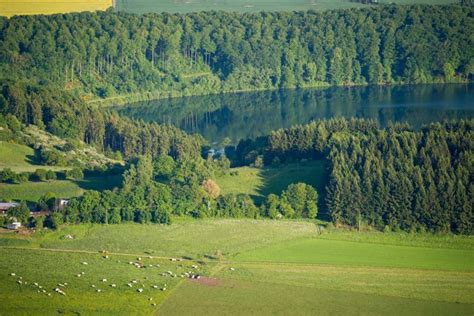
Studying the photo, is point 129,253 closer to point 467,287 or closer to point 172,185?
point 172,185

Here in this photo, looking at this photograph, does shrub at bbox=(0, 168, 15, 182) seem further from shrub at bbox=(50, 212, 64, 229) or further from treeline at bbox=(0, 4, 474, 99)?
treeline at bbox=(0, 4, 474, 99)

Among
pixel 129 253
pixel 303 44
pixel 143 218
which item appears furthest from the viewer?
pixel 303 44

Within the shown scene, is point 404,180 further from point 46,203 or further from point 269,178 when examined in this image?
point 46,203

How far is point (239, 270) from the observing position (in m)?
45.7

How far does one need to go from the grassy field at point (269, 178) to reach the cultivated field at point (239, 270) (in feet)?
13.0

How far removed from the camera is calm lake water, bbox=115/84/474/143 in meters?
75.4

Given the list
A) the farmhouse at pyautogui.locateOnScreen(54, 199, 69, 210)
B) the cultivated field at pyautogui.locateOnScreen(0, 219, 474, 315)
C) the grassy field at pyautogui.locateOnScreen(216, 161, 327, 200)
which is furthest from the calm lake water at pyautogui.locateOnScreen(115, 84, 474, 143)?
the cultivated field at pyautogui.locateOnScreen(0, 219, 474, 315)

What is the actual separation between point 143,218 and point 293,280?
28.2ft

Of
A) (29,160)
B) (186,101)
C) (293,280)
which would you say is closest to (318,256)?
(293,280)

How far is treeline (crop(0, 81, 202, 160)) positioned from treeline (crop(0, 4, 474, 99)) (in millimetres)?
17020

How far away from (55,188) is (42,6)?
37.7 meters

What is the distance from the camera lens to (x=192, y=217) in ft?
170

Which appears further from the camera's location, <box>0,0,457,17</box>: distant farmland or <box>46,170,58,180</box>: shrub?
<box>0,0,457,17</box>: distant farmland

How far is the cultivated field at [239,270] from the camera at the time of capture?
139 feet
